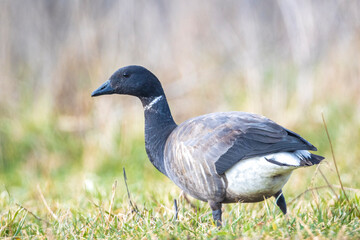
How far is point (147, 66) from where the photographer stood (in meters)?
8.78

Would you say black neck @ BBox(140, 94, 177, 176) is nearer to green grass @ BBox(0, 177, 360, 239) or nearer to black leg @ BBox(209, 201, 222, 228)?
green grass @ BBox(0, 177, 360, 239)

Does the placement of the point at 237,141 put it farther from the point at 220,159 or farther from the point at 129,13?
the point at 129,13

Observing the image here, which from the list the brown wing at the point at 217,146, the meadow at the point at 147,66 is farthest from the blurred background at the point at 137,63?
the brown wing at the point at 217,146

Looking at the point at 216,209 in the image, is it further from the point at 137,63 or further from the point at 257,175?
the point at 137,63

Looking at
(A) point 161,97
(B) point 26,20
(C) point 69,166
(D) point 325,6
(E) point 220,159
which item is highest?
(B) point 26,20

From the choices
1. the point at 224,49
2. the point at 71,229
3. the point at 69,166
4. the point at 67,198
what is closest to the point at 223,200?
the point at 71,229

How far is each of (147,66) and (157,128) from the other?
4.46 metres

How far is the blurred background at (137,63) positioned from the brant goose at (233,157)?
2.99m

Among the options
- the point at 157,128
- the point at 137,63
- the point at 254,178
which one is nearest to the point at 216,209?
the point at 254,178

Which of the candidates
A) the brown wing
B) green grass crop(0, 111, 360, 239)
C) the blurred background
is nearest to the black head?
the brown wing

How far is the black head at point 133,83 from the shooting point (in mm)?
4547

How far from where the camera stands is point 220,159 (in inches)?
147

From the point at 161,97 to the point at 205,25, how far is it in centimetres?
586

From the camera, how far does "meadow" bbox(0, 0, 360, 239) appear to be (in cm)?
761
